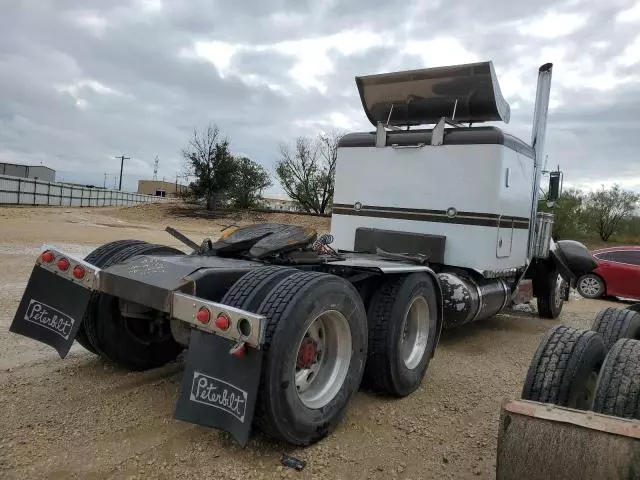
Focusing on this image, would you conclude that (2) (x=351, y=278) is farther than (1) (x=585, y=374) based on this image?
Yes

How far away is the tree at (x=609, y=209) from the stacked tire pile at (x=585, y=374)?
126ft

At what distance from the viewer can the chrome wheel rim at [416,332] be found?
457 cm

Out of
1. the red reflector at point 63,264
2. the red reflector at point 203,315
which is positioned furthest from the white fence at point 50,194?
the red reflector at point 203,315

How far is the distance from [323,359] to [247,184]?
37.3 meters

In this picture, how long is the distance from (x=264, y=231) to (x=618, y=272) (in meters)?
11.0

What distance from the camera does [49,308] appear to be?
373cm

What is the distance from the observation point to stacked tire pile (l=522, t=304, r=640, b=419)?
256 cm

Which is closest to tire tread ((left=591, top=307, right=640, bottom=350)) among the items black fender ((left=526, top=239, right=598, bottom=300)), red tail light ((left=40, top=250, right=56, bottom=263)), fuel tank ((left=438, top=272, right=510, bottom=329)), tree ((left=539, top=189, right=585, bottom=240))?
fuel tank ((left=438, top=272, right=510, bottom=329))

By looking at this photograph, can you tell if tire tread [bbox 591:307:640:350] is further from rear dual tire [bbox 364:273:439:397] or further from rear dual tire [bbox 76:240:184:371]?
rear dual tire [bbox 76:240:184:371]

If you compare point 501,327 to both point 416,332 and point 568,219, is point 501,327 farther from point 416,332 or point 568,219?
point 568,219

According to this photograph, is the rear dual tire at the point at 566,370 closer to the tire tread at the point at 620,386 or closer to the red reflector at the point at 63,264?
the tire tread at the point at 620,386

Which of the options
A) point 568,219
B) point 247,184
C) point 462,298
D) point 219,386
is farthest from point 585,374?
point 247,184

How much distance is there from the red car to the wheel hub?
37.4 ft

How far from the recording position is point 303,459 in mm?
3117
